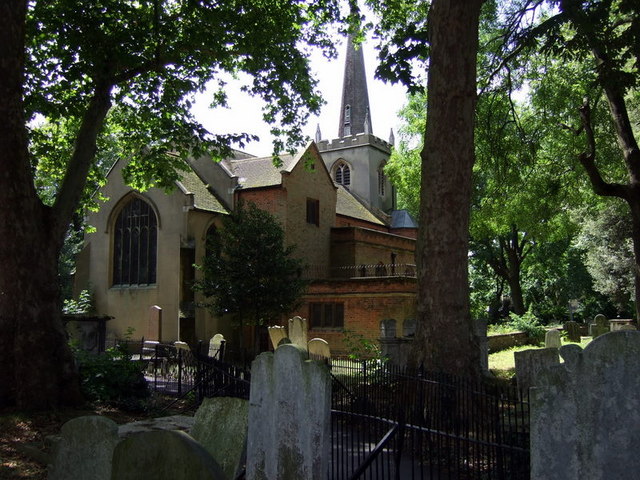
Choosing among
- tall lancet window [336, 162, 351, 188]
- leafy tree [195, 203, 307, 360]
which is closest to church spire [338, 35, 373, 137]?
tall lancet window [336, 162, 351, 188]

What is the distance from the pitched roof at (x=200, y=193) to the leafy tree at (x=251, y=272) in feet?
19.3

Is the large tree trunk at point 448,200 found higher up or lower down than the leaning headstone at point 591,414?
higher up

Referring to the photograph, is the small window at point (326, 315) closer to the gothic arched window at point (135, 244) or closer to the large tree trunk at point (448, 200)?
the gothic arched window at point (135, 244)

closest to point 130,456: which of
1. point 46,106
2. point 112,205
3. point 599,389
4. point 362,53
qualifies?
point 599,389

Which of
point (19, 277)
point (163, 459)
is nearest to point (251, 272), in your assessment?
point (19, 277)

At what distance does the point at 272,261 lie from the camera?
23.5 meters

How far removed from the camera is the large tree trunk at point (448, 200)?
10562 millimetres

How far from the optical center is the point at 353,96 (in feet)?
169

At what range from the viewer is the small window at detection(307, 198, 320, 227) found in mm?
33312

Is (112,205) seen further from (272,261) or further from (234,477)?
(234,477)

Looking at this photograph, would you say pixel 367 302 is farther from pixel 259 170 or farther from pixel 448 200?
pixel 448 200

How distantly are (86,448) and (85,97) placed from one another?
11.7 metres

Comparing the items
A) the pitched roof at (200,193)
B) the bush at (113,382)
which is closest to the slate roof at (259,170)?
the pitched roof at (200,193)

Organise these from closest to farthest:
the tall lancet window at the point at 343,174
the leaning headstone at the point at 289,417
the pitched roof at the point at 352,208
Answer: the leaning headstone at the point at 289,417 → the pitched roof at the point at 352,208 → the tall lancet window at the point at 343,174
